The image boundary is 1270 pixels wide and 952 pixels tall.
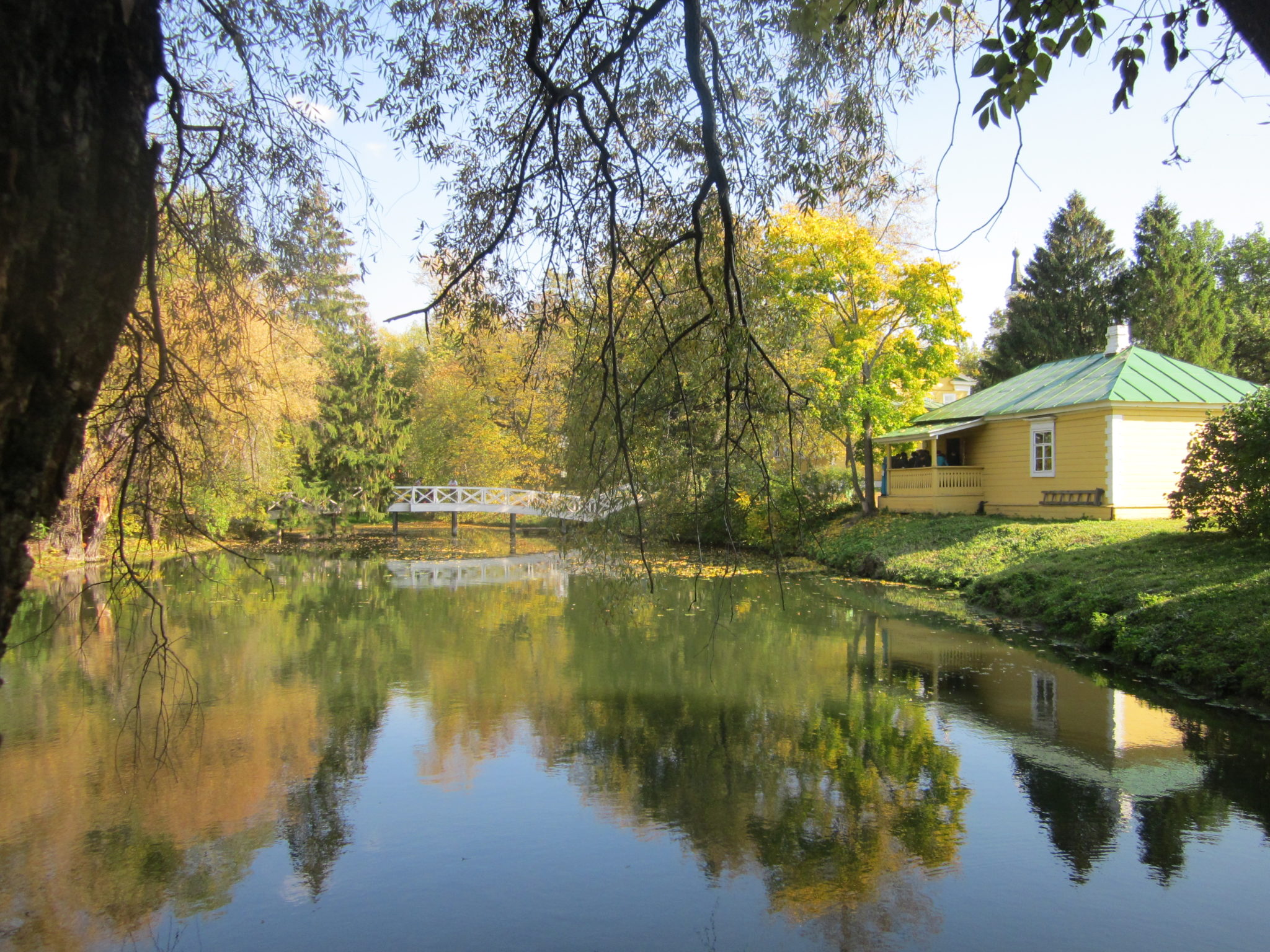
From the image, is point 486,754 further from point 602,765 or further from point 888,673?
point 888,673

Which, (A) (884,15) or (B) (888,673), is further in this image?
(B) (888,673)

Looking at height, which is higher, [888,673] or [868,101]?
[868,101]

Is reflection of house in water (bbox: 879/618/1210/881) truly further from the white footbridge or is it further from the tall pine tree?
the tall pine tree

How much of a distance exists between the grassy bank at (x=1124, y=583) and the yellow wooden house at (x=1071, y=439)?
1375 millimetres

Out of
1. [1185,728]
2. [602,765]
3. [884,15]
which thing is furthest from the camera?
[1185,728]

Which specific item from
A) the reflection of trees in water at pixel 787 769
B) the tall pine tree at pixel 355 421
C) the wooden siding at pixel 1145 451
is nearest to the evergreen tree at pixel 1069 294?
the wooden siding at pixel 1145 451

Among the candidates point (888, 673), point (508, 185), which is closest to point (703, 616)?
point (888, 673)

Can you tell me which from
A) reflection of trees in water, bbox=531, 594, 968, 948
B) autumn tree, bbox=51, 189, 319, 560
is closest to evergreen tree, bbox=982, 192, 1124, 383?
reflection of trees in water, bbox=531, 594, 968, 948

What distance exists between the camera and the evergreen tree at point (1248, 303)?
1174 inches

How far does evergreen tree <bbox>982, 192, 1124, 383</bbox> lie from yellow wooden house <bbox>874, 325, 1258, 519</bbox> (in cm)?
890

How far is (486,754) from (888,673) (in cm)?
502

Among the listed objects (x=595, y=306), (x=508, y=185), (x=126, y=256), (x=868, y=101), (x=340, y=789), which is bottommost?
(x=340, y=789)

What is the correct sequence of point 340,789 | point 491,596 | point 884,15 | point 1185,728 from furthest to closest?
point 491,596, point 1185,728, point 340,789, point 884,15

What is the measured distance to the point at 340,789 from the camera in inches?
263
